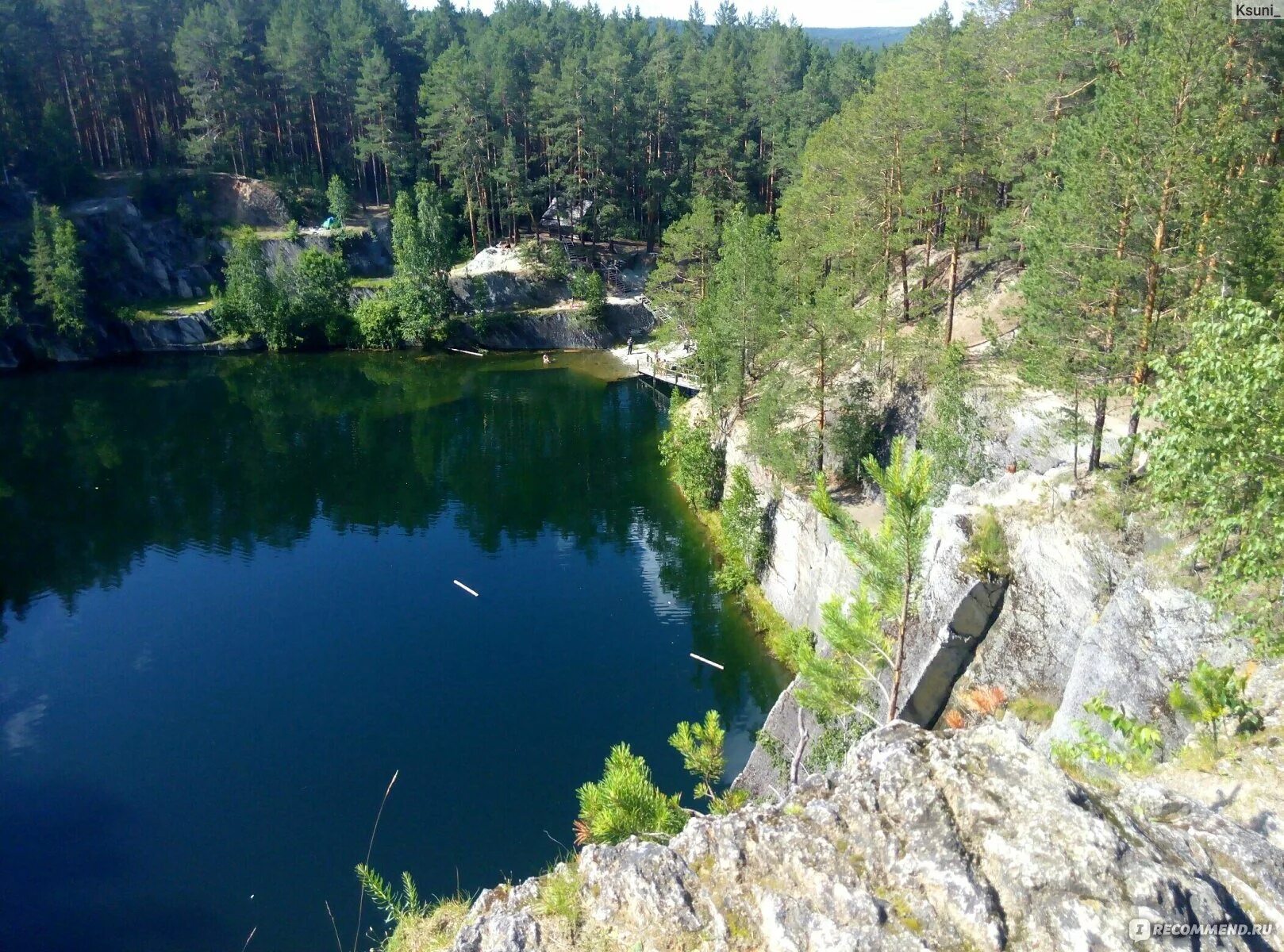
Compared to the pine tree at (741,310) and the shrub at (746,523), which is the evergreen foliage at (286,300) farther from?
the shrub at (746,523)

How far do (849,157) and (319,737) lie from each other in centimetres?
2927

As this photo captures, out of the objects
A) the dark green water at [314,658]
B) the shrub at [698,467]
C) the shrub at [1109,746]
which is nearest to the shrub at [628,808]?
the shrub at [1109,746]

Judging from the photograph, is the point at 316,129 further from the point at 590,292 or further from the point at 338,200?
the point at 590,292

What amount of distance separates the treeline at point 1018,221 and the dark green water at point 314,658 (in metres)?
8.49

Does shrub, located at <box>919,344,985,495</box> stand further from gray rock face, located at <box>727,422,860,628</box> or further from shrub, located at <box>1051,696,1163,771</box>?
shrub, located at <box>1051,696,1163,771</box>

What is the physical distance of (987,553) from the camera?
19.4 metres

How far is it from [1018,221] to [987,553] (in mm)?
17011

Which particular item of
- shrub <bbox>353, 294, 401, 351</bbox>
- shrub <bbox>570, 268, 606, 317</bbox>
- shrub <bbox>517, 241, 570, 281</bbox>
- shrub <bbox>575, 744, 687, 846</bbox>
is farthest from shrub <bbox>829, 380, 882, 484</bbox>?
shrub <bbox>353, 294, 401, 351</bbox>

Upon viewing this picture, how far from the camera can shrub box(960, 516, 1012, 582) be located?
759 inches

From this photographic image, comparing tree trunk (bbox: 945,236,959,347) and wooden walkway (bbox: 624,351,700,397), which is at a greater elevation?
tree trunk (bbox: 945,236,959,347)

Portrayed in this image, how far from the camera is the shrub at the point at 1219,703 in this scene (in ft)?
37.9

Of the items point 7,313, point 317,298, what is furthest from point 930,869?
point 7,313

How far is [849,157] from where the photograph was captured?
3622 cm

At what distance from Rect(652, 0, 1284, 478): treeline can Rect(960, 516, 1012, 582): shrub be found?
3.12 metres
